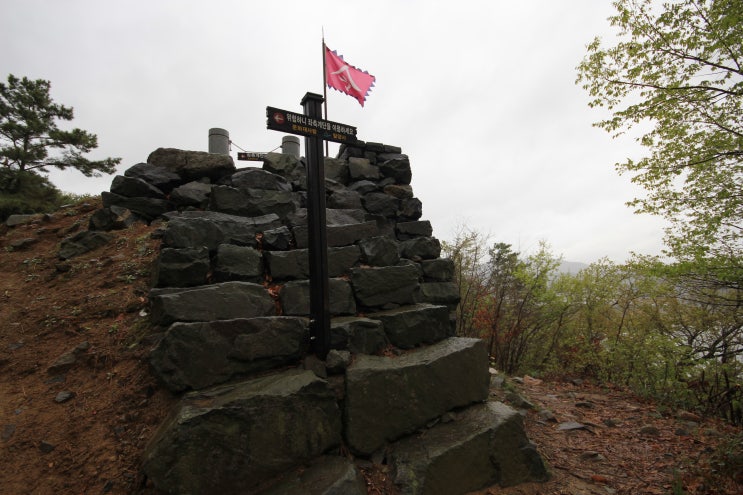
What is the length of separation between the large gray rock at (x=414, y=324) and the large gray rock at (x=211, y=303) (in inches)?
52.3

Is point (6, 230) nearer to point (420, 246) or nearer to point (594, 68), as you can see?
point (420, 246)

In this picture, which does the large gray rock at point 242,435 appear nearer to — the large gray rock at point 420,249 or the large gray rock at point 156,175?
the large gray rock at point 420,249

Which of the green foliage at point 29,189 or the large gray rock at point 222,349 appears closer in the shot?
the large gray rock at point 222,349

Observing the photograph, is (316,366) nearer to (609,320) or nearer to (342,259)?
(342,259)

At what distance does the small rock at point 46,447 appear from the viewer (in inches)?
94.6

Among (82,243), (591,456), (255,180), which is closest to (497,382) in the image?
(591,456)

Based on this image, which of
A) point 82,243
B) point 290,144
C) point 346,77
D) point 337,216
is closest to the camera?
point 82,243

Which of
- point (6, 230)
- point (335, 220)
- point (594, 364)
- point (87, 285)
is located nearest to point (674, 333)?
point (594, 364)

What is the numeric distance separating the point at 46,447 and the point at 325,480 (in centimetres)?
211

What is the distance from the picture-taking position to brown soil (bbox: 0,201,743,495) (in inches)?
94.7

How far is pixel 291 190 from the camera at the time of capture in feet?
17.6

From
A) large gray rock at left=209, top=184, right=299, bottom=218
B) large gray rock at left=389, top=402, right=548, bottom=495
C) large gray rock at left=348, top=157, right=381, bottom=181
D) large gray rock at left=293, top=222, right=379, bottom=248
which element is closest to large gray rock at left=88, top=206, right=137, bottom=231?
large gray rock at left=209, top=184, right=299, bottom=218

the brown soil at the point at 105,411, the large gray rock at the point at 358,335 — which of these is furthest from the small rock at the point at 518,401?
the large gray rock at the point at 358,335

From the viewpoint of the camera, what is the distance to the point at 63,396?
2.75 metres
